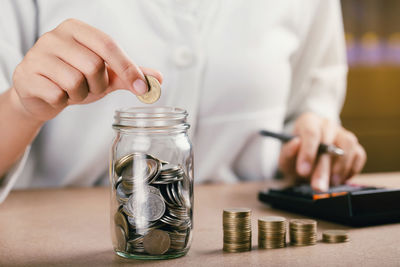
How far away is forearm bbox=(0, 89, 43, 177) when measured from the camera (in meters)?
0.89

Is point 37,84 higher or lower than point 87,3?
lower

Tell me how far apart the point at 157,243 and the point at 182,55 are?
621 millimetres

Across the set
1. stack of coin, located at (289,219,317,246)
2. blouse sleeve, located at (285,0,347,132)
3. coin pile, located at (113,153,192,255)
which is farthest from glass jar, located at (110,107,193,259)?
blouse sleeve, located at (285,0,347,132)

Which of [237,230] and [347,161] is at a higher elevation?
[347,161]

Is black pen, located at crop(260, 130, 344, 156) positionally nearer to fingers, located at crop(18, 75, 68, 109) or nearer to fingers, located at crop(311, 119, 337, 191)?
fingers, located at crop(311, 119, 337, 191)

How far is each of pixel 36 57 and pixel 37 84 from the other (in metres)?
0.04

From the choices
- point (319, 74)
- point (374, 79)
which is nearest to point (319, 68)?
point (319, 74)

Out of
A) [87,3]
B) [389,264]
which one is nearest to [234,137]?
[87,3]

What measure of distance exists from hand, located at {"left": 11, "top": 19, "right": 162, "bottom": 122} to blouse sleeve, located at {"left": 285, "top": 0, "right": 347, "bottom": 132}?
86cm

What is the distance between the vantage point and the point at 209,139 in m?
1.31

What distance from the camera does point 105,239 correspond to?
76cm

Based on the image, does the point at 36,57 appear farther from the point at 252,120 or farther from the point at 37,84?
the point at 252,120

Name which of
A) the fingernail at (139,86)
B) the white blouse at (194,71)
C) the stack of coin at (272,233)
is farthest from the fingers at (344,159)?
the fingernail at (139,86)

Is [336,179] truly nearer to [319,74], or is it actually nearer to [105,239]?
[319,74]
